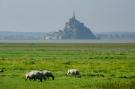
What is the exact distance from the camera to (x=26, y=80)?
31.6m

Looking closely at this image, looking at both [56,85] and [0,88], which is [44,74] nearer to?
[56,85]

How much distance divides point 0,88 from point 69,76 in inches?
387

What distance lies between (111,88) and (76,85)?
356 centimetres

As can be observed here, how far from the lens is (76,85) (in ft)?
92.0

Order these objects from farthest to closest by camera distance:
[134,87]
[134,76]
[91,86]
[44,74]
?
[134,76] → [44,74] → [91,86] → [134,87]

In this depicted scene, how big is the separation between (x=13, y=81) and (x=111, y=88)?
8.14 meters

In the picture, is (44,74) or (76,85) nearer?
(76,85)

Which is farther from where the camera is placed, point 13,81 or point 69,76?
point 69,76

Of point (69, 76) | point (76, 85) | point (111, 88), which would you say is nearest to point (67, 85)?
point (76, 85)

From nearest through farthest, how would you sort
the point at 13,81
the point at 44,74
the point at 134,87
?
the point at 134,87, the point at 13,81, the point at 44,74

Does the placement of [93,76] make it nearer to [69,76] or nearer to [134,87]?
[69,76]

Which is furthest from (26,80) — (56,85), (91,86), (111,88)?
(111,88)

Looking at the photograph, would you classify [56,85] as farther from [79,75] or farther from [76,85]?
[79,75]

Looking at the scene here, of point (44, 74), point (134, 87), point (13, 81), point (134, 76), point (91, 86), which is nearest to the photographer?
point (134, 87)
